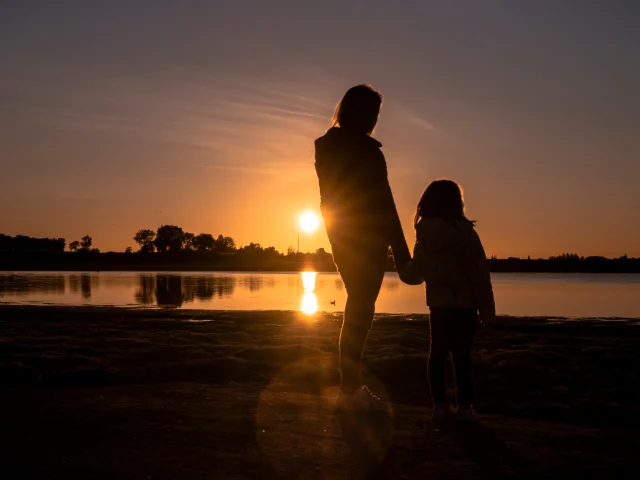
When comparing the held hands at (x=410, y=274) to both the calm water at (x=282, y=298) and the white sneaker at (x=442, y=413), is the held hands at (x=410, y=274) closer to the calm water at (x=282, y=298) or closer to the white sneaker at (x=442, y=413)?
the white sneaker at (x=442, y=413)

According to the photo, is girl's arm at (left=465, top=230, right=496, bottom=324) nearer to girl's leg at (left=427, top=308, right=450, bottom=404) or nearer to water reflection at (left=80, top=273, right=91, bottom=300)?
girl's leg at (left=427, top=308, right=450, bottom=404)

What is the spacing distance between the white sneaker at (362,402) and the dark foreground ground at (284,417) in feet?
0.56

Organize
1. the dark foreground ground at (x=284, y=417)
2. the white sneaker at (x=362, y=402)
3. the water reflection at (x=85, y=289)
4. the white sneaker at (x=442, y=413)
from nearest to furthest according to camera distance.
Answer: the dark foreground ground at (x=284, y=417) < the white sneaker at (x=442, y=413) < the white sneaker at (x=362, y=402) < the water reflection at (x=85, y=289)

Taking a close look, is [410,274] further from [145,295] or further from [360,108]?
[145,295]

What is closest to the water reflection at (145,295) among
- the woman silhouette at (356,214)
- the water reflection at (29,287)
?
the water reflection at (29,287)

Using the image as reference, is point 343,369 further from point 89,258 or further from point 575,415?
point 89,258

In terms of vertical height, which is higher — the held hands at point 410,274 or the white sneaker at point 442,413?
the held hands at point 410,274

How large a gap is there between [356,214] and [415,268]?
24.9 inches

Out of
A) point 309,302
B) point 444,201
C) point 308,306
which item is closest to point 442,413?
point 444,201

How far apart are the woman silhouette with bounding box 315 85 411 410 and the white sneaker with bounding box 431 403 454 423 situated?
606mm

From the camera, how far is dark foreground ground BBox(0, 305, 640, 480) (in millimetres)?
3047

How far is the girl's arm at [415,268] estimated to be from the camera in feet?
15.6

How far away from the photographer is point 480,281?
4578mm

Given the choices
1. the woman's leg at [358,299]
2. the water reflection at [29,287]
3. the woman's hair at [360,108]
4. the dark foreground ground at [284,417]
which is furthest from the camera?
the water reflection at [29,287]
